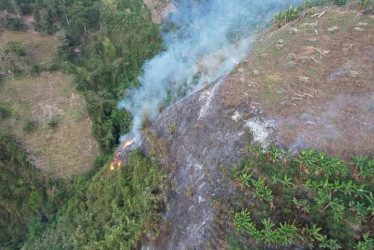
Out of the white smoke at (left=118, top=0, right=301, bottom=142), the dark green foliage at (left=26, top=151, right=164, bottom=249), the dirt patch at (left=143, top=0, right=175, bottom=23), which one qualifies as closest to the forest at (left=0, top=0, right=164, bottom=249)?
the dark green foliage at (left=26, top=151, right=164, bottom=249)

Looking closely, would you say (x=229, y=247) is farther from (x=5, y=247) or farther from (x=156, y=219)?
(x=5, y=247)

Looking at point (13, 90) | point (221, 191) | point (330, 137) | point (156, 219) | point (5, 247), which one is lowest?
point (5, 247)

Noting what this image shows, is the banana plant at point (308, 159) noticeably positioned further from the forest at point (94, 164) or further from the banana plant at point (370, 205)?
the forest at point (94, 164)

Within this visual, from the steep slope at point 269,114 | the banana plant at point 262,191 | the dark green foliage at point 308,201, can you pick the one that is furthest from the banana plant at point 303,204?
the steep slope at point 269,114

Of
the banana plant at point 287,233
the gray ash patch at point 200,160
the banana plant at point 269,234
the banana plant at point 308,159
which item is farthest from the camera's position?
the gray ash patch at point 200,160

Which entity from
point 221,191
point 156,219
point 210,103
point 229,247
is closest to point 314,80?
point 210,103

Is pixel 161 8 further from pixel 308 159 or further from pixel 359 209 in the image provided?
pixel 359 209
